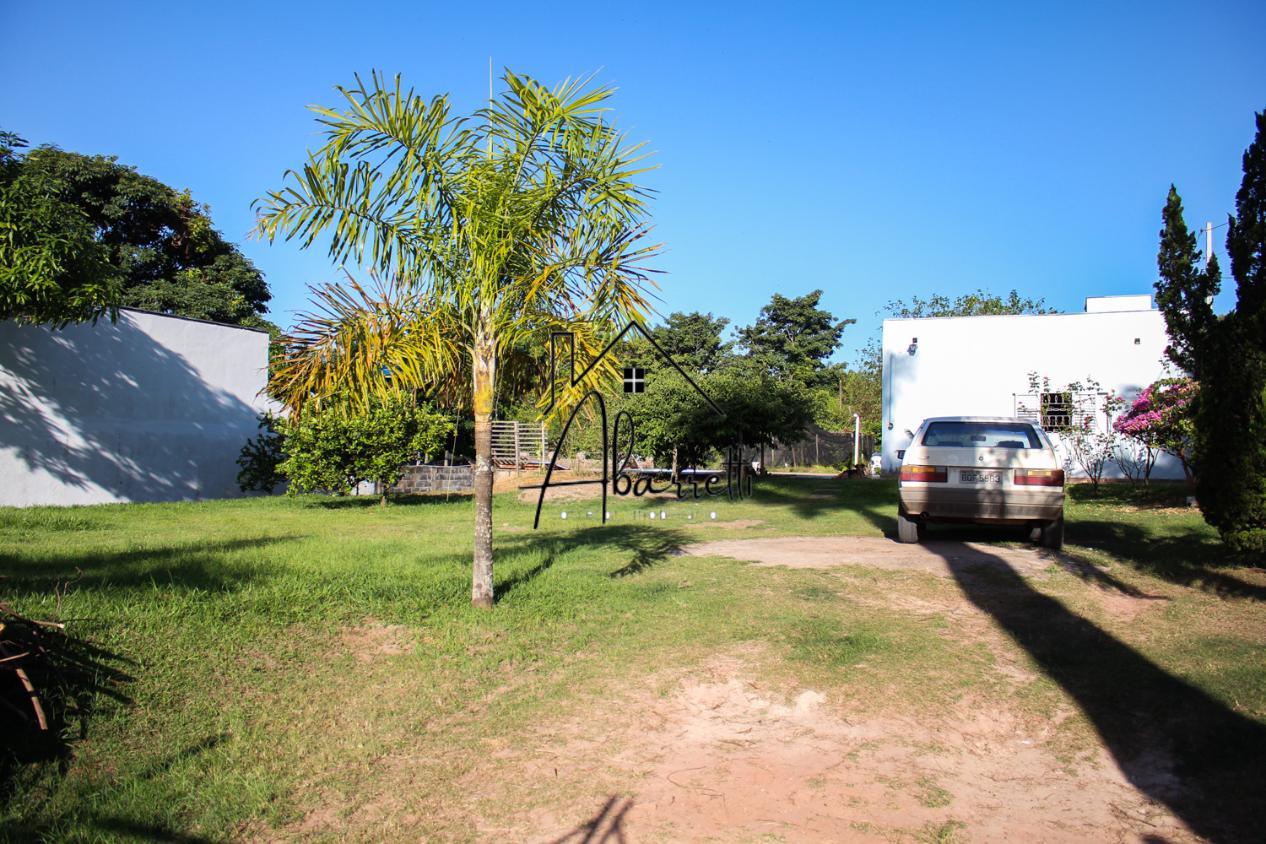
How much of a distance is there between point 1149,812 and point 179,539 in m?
10.8

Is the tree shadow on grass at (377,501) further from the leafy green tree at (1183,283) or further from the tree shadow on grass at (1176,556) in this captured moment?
the leafy green tree at (1183,283)

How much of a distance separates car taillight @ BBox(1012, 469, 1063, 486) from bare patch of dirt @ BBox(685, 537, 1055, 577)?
80 centimetres

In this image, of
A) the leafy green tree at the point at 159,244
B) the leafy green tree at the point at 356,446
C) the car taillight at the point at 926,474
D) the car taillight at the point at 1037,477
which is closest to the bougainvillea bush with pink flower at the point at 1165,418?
the car taillight at the point at 1037,477

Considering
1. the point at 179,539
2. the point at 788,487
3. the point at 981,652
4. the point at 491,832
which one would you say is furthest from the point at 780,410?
the point at 491,832

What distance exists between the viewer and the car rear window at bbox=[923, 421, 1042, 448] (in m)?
10.3

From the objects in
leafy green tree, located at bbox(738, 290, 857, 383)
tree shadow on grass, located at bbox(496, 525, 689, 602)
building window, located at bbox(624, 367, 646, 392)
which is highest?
leafy green tree, located at bbox(738, 290, 857, 383)

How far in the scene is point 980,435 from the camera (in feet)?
34.4

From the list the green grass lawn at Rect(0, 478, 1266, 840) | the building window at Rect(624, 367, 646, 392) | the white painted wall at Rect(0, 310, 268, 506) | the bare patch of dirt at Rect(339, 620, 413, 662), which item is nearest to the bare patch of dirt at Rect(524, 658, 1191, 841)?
the green grass lawn at Rect(0, 478, 1266, 840)

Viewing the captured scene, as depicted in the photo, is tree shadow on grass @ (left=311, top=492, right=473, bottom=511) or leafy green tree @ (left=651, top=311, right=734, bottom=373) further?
leafy green tree @ (left=651, top=311, right=734, bottom=373)

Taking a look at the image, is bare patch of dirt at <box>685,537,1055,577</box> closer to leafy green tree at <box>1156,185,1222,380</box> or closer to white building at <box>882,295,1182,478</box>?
leafy green tree at <box>1156,185,1222,380</box>

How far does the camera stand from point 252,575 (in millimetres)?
7707

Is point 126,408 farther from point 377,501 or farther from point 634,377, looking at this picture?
point 634,377

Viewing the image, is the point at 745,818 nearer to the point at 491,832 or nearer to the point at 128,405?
the point at 491,832

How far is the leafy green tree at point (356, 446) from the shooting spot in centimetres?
1692
